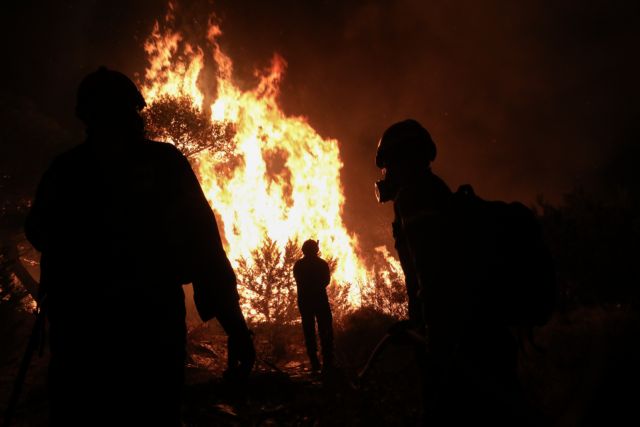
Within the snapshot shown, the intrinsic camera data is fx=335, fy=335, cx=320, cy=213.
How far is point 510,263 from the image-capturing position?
1567 mm

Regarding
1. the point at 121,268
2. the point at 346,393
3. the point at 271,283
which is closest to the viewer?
the point at 121,268

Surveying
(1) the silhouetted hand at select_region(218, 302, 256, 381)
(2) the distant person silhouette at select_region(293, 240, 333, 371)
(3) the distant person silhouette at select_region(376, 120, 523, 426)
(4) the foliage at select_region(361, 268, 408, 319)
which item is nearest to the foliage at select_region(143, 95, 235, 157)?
(4) the foliage at select_region(361, 268, 408, 319)

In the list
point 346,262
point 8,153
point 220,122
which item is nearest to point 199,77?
point 220,122

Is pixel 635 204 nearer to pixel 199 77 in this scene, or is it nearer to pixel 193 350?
pixel 193 350

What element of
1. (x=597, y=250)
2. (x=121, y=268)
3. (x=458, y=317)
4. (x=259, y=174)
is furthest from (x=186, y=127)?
(x=597, y=250)

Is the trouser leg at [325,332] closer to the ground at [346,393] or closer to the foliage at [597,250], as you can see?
the ground at [346,393]

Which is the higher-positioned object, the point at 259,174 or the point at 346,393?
the point at 259,174

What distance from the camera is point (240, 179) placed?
79.9ft

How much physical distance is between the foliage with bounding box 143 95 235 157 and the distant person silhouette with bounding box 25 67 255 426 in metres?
16.0

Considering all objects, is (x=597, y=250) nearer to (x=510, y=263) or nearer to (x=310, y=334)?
(x=310, y=334)

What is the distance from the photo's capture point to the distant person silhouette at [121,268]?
4.63 ft

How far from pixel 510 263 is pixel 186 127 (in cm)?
1786

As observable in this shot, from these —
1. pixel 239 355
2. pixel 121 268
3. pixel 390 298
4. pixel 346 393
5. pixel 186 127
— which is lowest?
pixel 346 393

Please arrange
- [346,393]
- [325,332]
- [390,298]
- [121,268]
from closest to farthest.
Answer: [121,268] → [346,393] → [325,332] → [390,298]
